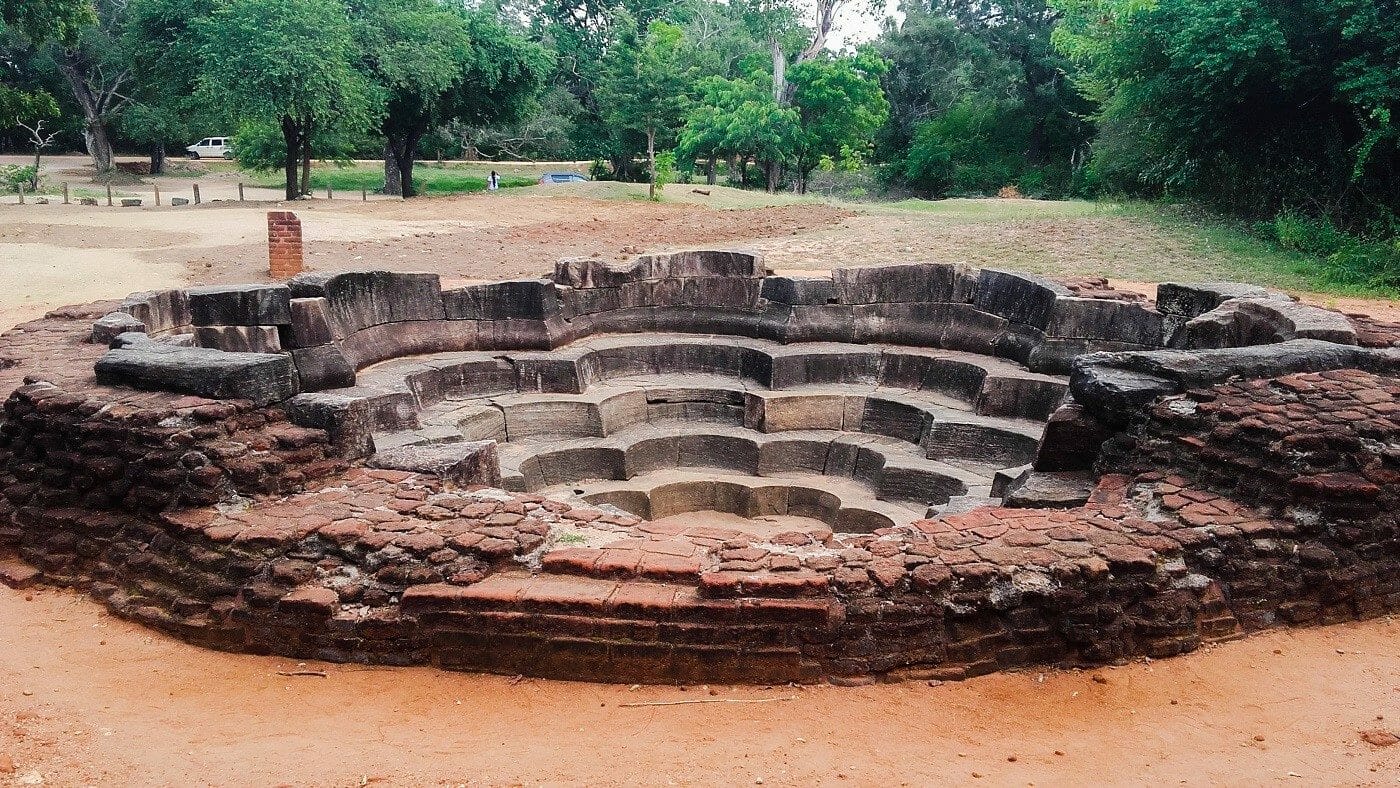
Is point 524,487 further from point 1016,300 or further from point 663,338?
point 1016,300

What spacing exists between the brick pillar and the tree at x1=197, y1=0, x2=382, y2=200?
34.9ft

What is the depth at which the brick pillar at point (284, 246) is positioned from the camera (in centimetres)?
1321

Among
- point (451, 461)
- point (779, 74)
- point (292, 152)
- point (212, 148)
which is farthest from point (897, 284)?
point (212, 148)

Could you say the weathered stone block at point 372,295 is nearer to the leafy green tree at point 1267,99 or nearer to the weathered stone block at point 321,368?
the weathered stone block at point 321,368

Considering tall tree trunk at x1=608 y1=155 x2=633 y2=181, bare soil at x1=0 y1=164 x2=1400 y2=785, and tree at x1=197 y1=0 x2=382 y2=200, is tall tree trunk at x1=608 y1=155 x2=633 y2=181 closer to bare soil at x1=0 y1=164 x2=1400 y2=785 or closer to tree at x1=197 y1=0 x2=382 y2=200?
tree at x1=197 y1=0 x2=382 y2=200

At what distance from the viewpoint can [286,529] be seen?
4.48m

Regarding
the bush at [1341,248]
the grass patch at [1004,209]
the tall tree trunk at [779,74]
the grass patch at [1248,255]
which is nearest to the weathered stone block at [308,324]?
the grass patch at [1248,255]

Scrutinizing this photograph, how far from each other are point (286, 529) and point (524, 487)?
2.90 metres

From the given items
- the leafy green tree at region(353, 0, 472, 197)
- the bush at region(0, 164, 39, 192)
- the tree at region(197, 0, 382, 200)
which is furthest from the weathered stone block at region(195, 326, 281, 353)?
the bush at region(0, 164, 39, 192)

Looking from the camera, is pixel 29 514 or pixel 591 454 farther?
pixel 591 454

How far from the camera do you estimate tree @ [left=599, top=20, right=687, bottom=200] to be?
31.1m

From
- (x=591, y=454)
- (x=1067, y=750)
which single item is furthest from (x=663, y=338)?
(x=1067, y=750)

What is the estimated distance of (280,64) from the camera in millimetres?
22125

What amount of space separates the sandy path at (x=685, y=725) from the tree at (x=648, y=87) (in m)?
27.5
